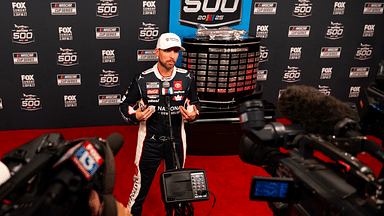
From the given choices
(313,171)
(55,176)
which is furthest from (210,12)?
(55,176)

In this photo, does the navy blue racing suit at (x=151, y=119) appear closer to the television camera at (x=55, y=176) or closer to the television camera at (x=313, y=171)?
the television camera at (x=313, y=171)

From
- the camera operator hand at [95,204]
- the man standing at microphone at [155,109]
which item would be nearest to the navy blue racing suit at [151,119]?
the man standing at microphone at [155,109]

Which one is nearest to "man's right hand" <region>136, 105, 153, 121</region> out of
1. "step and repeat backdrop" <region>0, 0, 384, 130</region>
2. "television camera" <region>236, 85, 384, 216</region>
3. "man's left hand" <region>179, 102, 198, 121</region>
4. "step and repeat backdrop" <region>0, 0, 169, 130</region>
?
"man's left hand" <region>179, 102, 198, 121</region>

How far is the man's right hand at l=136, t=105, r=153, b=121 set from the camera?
92.6 inches

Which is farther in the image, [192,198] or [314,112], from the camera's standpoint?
[192,198]

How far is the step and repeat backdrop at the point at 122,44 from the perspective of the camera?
4.12 metres

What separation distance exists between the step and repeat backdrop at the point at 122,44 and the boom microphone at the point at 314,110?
231 centimetres

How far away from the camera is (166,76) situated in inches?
101

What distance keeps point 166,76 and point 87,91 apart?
8.05 ft

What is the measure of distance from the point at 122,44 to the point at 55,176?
390 cm

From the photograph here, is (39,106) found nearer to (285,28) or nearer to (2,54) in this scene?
(2,54)

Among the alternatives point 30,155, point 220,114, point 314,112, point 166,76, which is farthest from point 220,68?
point 30,155

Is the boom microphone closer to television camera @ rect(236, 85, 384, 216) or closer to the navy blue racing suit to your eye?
television camera @ rect(236, 85, 384, 216)

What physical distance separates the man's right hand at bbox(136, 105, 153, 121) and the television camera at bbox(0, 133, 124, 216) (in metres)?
1.42
